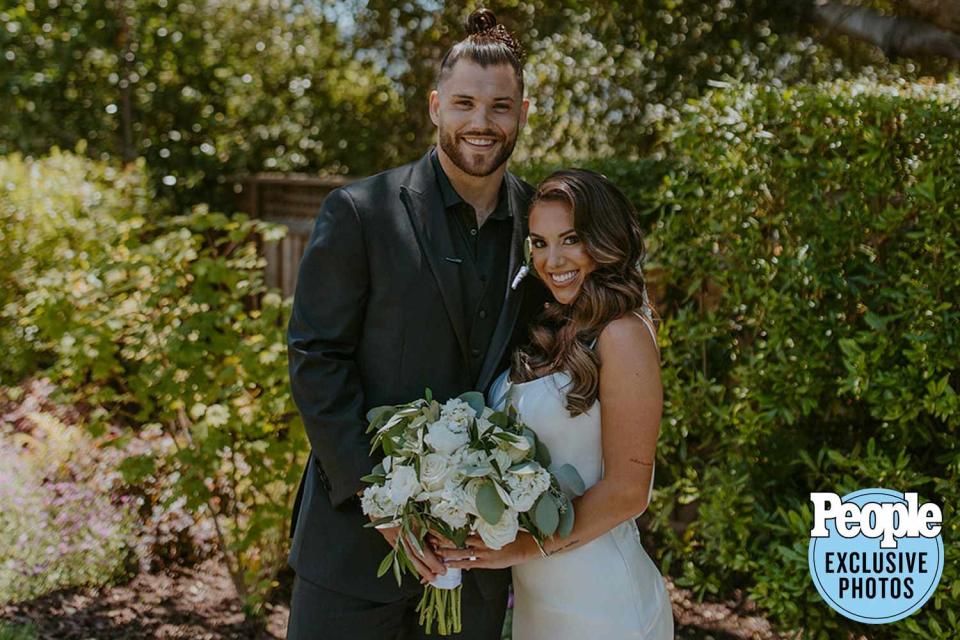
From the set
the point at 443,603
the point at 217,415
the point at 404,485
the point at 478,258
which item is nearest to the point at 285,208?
the point at 217,415

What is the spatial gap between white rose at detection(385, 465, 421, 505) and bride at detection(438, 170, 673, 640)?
216mm

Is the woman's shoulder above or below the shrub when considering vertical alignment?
above

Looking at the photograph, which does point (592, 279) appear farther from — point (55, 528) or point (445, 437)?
point (55, 528)

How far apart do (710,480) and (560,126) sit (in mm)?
4577

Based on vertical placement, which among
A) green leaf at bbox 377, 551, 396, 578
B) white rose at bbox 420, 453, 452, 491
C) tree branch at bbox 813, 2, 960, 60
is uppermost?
tree branch at bbox 813, 2, 960, 60

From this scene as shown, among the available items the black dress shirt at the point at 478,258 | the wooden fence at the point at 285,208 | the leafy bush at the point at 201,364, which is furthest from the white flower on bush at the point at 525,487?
the wooden fence at the point at 285,208

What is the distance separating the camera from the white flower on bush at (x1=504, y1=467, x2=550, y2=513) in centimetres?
223

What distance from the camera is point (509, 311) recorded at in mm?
2635

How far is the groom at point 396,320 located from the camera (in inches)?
98.4

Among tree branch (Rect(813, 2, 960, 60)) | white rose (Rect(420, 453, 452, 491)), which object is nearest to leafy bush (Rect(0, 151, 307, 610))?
white rose (Rect(420, 453, 452, 491))

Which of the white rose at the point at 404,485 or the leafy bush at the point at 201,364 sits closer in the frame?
the white rose at the point at 404,485

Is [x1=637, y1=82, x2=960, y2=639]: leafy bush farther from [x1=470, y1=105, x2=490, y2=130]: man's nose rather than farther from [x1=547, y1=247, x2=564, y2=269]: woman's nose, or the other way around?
[x1=470, y1=105, x2=490, y2=130]: man's nose

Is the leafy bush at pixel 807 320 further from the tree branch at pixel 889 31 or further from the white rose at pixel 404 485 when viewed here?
the tree branch at pixel 889 31

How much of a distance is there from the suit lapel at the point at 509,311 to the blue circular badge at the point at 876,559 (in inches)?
68.8
